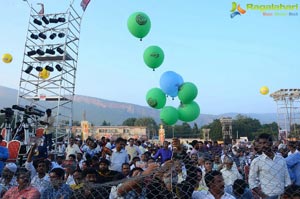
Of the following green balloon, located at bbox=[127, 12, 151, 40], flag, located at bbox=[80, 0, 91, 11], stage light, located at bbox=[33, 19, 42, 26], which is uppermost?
flag, located at bbox=[80, 0, 91, 11]

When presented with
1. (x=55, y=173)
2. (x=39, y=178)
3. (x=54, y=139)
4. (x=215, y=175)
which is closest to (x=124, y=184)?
(x=215, y=175)

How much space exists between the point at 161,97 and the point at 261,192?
5211 millimetres

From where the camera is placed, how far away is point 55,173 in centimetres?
441

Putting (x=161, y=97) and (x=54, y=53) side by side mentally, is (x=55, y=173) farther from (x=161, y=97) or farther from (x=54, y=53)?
(x=54, y=53)

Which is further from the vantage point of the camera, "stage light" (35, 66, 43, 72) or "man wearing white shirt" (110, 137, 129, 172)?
"stage light" (35, 66, 43, 72)

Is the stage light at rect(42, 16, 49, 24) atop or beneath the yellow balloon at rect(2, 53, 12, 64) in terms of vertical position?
atop

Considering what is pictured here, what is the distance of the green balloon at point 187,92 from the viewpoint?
8.86 metres

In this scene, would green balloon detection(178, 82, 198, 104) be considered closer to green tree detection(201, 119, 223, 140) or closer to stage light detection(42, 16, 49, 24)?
stage light detection(42, 16, 49, 24)

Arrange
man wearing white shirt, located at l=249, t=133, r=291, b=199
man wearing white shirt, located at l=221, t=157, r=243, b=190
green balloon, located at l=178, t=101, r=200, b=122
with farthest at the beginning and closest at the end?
green balloon, located at l=178, t=101, r=200, b=122, man wearing white shirt, located at l=221, t=157, r=243, b=190, man wearing white shirt, located at l=249, t=133, r=291, b=199

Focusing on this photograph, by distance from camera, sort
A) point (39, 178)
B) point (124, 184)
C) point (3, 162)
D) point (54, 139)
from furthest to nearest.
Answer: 1. point (54, 139)
2. point (3, 162)
3. point (39, 178)
4. point (124, 184)

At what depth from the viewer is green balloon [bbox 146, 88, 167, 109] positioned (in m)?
9.04

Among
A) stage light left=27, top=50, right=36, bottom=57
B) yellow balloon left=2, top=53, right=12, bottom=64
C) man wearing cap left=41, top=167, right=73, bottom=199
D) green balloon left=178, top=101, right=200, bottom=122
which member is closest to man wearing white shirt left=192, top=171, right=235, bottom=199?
man wearing cap left=41, top=167, right=73, bottom=199

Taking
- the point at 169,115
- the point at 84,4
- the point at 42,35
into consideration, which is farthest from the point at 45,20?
the point at 169,115

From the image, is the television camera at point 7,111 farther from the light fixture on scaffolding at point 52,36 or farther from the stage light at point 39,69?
the light fixture on scaffolding at point 52,36
